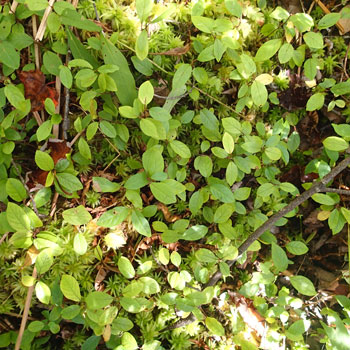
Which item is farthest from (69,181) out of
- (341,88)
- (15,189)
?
(341,88)

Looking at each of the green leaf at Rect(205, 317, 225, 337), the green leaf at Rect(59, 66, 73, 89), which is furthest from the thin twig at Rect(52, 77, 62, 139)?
the green leaf at Rect(205, 317, 225, 337)

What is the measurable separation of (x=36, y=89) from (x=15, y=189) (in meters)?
0.54

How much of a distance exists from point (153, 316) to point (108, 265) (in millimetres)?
420

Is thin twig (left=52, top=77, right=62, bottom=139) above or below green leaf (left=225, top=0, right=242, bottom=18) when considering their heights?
below

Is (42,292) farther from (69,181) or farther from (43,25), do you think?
(43,25)

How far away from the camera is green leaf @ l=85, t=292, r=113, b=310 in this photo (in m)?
1.52

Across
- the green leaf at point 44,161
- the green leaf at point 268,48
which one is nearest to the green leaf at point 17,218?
the green leaf at point 44,161

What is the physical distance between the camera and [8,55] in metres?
1.53

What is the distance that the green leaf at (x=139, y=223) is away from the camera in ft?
5.20

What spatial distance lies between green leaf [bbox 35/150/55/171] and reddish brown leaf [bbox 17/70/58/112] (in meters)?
0.30

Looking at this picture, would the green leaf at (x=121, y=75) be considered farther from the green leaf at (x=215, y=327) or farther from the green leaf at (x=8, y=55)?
the green leaf at (x=215, y=327)

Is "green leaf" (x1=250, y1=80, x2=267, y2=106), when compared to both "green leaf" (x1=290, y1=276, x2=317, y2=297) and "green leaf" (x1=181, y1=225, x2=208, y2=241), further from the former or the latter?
"green leaf" (x1=290, y1=276, x2=317, y2=297)

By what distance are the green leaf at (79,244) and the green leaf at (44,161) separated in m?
0.37

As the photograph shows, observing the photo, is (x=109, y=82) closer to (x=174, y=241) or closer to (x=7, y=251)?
(x=174, y=241)
